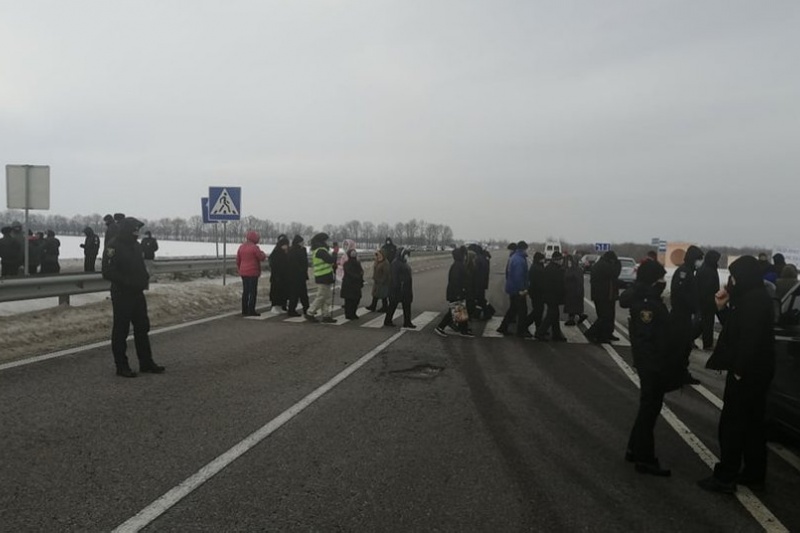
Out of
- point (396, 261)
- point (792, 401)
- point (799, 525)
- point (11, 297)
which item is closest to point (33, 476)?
point (799, 525)

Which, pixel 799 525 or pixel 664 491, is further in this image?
pixel 664 491

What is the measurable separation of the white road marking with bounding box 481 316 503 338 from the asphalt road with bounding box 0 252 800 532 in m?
3.70

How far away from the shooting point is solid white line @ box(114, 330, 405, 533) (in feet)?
11.6

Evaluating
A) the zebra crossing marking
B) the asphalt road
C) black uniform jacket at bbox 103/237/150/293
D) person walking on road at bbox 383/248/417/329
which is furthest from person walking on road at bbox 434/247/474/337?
black uniform jacket at bbox 103/237/150/293

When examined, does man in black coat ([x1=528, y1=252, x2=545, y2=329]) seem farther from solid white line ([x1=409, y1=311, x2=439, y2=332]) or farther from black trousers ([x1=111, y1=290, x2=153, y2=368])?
black trousers ([x1=111, y1=290, x2=153, y2=368])

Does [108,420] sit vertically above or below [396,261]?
below

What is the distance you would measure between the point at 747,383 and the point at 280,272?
11.0m

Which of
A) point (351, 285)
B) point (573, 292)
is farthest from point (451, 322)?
point (573, 292)

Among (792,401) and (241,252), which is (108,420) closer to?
(792,401)

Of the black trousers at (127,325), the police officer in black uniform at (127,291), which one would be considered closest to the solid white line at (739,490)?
the police officer in black uniform at (127,291)

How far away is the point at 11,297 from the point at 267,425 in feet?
25.4

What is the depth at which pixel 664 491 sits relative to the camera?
4.37 m

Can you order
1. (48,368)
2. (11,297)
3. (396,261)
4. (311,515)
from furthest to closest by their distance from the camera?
1. (396,261)
2. (11,297)
3. (48,368)
4. (311,515)

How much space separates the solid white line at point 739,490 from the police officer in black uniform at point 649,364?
57cm
